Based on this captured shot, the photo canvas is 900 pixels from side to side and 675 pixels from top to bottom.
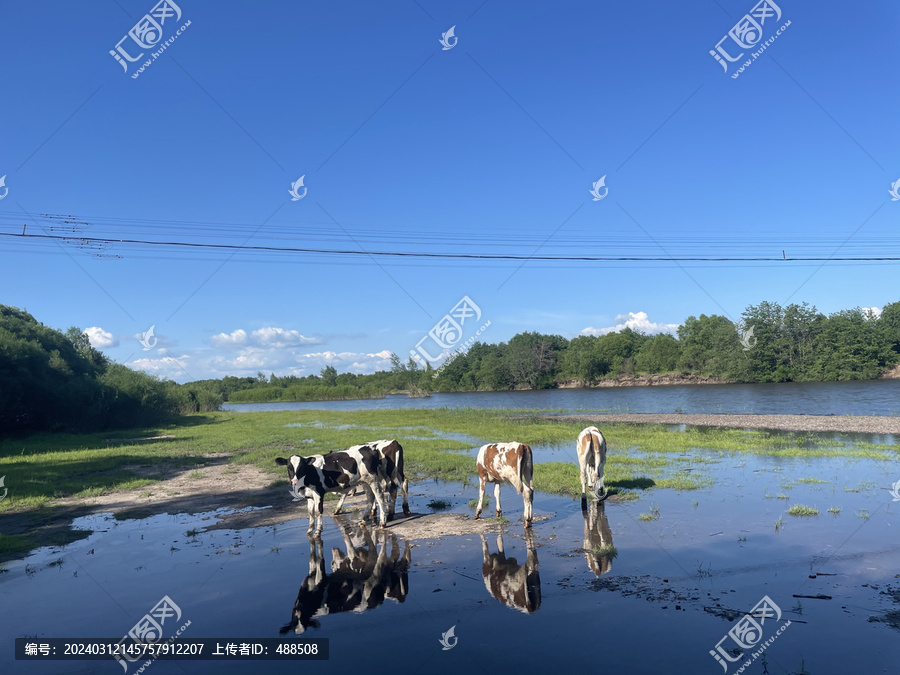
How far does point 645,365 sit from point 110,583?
100 meters

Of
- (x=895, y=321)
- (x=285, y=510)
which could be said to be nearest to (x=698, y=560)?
(x=285, y=510)

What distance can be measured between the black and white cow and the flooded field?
796mm

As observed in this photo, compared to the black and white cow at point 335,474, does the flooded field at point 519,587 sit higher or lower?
lower

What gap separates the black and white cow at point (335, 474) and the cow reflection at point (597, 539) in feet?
14.3

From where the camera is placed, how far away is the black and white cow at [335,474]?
450 inches

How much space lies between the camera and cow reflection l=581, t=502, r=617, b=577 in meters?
8.65

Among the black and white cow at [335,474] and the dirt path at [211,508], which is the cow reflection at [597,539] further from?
the black and white cow at [335,474]

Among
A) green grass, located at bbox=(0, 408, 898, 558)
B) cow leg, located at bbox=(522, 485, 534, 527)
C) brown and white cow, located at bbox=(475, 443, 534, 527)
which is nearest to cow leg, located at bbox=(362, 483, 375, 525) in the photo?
brown and white cow, located at bbox=(475, 443, 534, 527)

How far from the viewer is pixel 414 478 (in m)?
17.5

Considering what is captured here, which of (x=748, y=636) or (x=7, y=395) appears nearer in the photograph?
(x=748, y=636)

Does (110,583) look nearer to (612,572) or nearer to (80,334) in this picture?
(612,572)

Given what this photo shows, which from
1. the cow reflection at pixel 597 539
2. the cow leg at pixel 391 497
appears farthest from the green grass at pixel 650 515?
the cow leg at pixel 391 497

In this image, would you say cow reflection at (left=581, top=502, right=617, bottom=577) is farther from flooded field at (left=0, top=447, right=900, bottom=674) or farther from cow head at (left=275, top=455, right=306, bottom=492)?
cow head at (left=275, top=455, right=306, bottom=492)

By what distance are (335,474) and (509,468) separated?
3.84 metres
